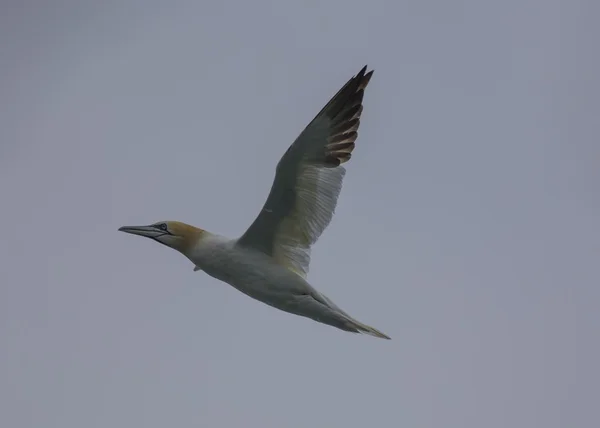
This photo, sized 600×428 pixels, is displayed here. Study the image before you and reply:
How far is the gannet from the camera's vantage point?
15.2 m

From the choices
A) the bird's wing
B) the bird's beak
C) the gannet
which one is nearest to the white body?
the gannet

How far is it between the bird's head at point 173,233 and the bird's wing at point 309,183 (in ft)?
2.26

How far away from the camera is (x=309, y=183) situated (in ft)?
50.8

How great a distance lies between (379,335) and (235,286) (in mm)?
1751

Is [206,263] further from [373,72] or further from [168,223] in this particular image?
[373,72]

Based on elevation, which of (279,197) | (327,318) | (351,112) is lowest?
(327,318)

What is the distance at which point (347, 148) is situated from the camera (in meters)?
15.5

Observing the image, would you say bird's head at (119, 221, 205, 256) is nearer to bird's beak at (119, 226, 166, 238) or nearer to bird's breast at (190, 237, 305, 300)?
bird's beak at (119, 226, 166, 238)

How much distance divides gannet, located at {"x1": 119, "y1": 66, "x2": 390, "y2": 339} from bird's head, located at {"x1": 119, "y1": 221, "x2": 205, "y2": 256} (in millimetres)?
39

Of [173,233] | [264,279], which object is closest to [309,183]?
[264,279]

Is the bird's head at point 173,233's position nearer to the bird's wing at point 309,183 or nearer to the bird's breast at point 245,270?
the bird's breast at point 245,270

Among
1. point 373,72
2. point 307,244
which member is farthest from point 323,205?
point 373,72

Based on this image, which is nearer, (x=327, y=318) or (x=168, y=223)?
(x=327, y=318)

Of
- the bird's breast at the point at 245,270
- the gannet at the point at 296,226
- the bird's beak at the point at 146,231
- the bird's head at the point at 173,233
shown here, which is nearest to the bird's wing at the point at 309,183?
the gannet at the point at 296,226
